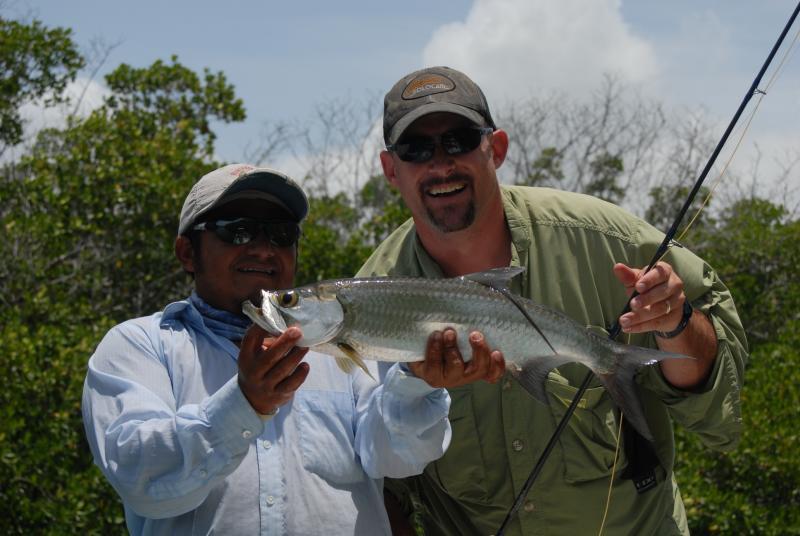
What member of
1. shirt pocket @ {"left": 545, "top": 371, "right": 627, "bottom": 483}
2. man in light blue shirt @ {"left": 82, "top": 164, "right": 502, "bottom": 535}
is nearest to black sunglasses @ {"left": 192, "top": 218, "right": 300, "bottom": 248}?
man in light blue shirt @ {"left": 82, "top": 164, "right": 502, "bottom": 535}

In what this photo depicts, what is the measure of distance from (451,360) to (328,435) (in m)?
0.56

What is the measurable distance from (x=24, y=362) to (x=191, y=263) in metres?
3.99

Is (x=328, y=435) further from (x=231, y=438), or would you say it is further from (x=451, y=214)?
(x=451, y=214)

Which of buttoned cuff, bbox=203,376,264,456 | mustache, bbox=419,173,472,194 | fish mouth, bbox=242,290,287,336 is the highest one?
mustache, bbox=419,173,472,194

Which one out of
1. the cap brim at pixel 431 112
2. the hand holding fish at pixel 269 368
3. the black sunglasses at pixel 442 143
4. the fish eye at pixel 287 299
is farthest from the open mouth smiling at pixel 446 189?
the hand holding fish at pixel 269 368

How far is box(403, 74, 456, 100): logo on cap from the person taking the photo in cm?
421

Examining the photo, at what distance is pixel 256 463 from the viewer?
10.9 ft

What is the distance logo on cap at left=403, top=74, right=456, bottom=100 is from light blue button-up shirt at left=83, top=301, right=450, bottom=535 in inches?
51.2

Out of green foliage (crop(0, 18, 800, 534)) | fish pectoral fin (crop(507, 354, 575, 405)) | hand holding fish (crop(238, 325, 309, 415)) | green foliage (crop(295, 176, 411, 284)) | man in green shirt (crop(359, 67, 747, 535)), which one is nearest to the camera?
hand holding fish (crop(238, 325, 309, 415))

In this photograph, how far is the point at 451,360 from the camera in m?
3.27

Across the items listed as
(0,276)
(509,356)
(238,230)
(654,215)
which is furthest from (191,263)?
(654,215)

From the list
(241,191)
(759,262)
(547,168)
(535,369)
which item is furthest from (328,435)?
(547,168)

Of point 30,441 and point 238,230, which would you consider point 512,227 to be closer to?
point 238,230

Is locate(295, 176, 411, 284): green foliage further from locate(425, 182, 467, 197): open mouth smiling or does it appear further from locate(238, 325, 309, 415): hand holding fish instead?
locate(238, 325, 309, 415): hand holding fish
